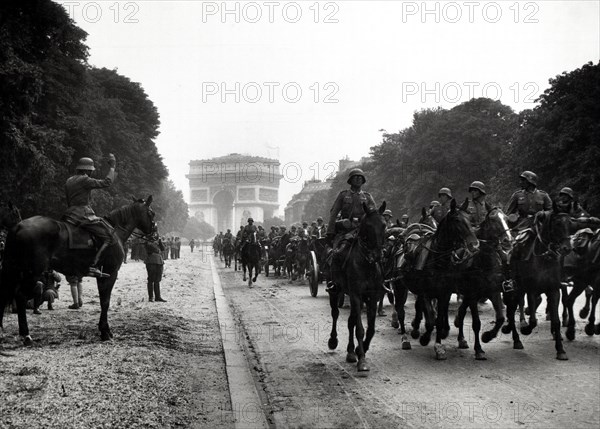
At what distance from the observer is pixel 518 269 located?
10.5 meters

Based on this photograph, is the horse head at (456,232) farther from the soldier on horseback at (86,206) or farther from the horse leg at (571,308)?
the soldier on horseback at (86,206)

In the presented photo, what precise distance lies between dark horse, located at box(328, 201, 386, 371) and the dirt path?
1870mm

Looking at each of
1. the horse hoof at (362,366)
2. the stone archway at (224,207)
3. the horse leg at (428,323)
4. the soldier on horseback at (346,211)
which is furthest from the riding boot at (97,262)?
the stone archway at (224,207)

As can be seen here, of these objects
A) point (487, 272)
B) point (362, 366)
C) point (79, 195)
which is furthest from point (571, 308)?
point (79, 195)

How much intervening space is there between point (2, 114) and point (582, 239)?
18.9m

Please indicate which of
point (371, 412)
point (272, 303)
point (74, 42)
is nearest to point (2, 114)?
point (272, 303)

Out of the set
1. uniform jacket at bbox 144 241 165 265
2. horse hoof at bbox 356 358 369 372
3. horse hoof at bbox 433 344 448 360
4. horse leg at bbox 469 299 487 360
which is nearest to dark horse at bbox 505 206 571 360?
horse leg at bbox 469 299 487 360

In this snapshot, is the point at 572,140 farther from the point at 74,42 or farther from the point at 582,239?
the point at 74,42

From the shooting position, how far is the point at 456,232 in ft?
30.6

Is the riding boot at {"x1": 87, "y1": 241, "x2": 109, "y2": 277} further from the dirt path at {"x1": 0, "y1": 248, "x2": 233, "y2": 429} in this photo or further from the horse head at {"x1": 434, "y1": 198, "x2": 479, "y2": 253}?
the horse head at {"x1": 434, "y1": 198, "x2": 479, "y2": 253}

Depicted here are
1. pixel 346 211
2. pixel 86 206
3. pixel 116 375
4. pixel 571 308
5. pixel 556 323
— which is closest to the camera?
pixel 116 375

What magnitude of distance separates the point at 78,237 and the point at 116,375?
11.4 feet

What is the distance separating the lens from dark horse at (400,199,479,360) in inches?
358

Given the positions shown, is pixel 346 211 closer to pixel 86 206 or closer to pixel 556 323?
pixel 556 323
